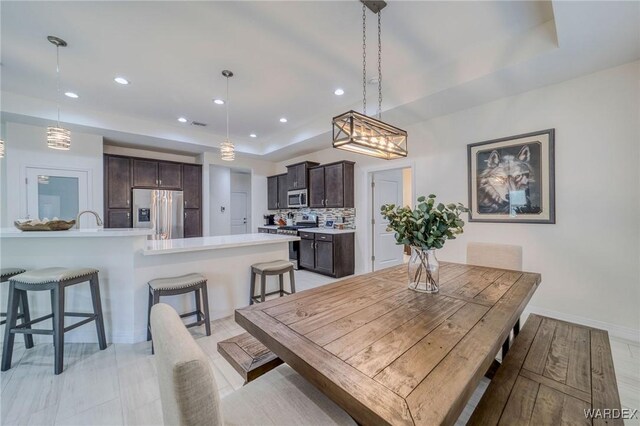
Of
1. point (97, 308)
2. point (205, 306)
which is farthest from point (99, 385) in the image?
point (205, 306)

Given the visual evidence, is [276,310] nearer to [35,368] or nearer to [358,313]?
[358,313]

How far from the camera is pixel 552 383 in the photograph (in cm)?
117

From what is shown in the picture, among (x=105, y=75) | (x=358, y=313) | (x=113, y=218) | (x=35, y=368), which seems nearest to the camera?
(x=358, y=313)

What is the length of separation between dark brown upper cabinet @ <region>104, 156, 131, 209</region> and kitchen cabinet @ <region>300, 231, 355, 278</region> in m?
3.55

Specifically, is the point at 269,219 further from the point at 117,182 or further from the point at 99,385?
the point at 99,385

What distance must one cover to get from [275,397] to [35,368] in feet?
7.59

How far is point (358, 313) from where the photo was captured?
4.28 feet

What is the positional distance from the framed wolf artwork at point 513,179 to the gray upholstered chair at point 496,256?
1038 mm

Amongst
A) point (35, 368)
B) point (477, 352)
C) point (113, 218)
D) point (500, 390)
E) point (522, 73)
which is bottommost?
point (35, 368)

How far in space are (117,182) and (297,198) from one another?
3523mm

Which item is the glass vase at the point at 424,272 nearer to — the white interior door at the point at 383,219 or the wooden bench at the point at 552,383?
the wooden bench at the point at 552,383

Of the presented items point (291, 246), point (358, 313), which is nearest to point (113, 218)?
point (291, 246)

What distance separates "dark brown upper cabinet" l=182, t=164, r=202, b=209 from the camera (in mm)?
5754

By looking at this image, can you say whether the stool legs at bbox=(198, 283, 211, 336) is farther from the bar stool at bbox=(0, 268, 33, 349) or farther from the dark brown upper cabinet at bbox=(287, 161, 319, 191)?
the dark brown upper cabinet at bbox=(287, 161, 319, 191)
